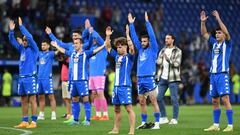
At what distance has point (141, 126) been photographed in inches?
663

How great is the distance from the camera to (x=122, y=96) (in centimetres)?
1502

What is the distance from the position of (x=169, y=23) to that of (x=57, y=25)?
8731 millimetres

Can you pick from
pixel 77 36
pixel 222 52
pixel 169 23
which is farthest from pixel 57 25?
pixel 222 52

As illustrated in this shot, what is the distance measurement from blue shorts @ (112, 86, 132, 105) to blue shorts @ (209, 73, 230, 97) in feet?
6.90

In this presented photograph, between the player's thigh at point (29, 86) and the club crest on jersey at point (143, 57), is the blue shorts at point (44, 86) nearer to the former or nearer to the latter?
the player's thigh at point (29, 86)

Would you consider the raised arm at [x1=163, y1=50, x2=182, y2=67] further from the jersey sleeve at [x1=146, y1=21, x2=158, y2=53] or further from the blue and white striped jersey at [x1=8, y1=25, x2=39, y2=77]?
the blue and white striped jersey at [x1=8, y1=25, x2=39, y2=77]

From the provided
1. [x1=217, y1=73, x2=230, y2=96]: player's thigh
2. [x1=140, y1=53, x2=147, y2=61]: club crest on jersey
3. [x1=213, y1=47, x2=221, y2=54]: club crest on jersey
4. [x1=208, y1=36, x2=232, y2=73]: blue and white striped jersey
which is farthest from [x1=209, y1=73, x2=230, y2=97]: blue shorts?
[x1=140, y1=53, x2=147, y2=61]: club crest on jersey

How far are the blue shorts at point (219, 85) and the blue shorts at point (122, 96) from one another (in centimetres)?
210

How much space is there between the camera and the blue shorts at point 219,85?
15.7 m

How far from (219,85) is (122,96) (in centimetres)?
234

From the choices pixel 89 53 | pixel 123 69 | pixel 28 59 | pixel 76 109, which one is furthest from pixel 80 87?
pixel 123 69

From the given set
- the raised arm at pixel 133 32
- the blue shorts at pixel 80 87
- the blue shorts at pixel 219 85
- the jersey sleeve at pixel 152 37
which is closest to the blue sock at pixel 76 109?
the blue shorts at pixel 80 87

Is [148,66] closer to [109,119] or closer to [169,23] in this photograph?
[109,119]

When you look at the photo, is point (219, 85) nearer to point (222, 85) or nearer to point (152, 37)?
point (222, 85)
